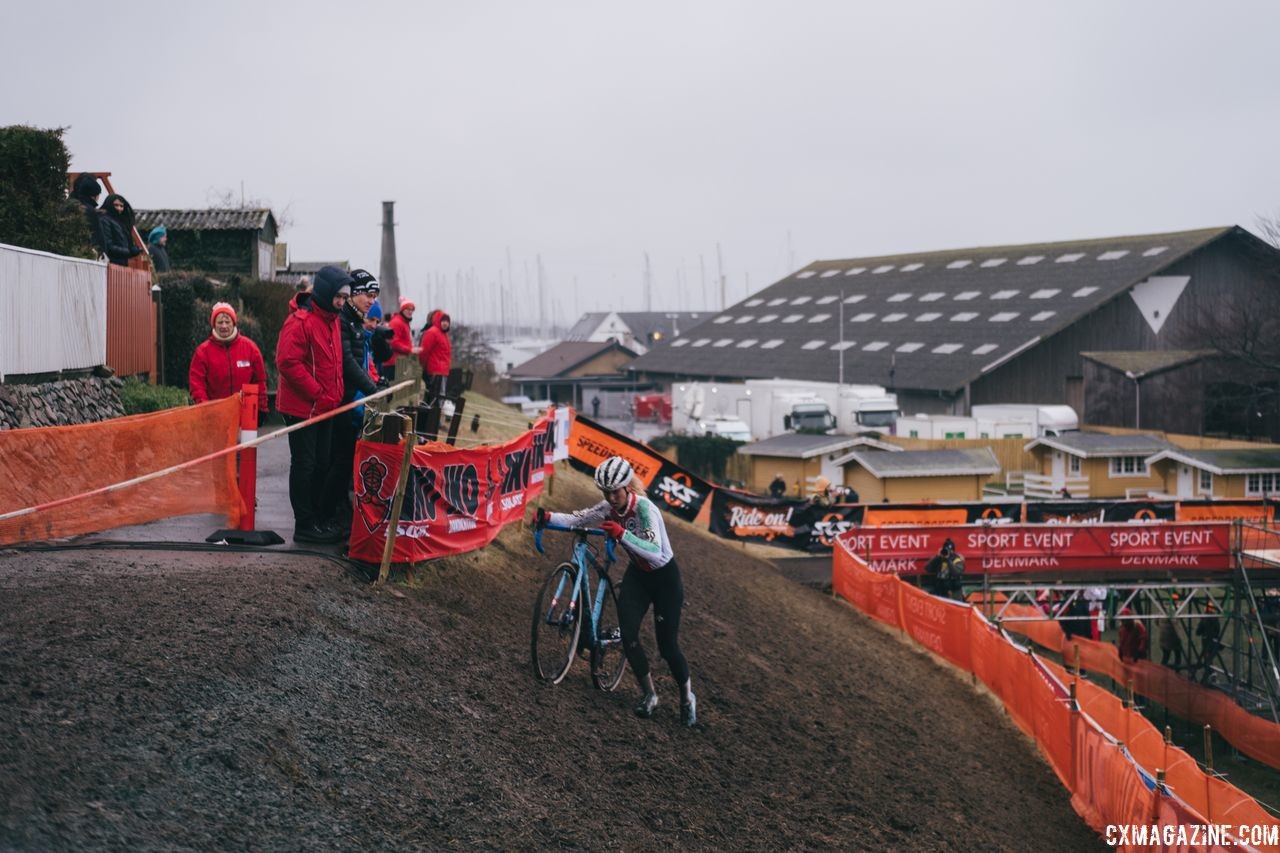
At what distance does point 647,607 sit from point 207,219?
26.7 meters

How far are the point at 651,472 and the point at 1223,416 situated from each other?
3929 centimetres

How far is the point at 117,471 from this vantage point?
Answer: 34.7 feet

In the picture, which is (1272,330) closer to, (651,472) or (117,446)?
(651,472)

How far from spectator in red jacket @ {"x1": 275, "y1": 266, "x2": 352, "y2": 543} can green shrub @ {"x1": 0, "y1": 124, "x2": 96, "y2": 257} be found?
23.9ft

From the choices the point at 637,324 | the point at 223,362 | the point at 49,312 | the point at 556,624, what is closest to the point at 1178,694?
the point at 556,624

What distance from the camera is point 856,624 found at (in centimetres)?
2322

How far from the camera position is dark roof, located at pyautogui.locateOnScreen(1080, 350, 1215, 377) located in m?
58.9

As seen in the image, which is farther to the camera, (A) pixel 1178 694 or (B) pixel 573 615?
(A) pixel 1178 694

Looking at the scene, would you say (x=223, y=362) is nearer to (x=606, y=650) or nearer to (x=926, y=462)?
(x=606, y=650)

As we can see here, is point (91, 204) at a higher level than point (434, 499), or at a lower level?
higher

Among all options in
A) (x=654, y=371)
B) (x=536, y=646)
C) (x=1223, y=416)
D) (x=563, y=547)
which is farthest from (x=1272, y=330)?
(x=536, y=646)

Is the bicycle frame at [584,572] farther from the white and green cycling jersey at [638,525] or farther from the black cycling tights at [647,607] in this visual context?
the black cycling tights at [647,607]

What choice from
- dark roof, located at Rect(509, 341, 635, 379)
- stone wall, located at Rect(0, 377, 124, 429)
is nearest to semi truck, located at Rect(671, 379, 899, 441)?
stone wall, located at Rect(0, 377, 124, 429)

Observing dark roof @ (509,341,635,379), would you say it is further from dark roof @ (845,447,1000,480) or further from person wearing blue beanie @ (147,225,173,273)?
person wearing blue beanie @ (147,225,173,273)
